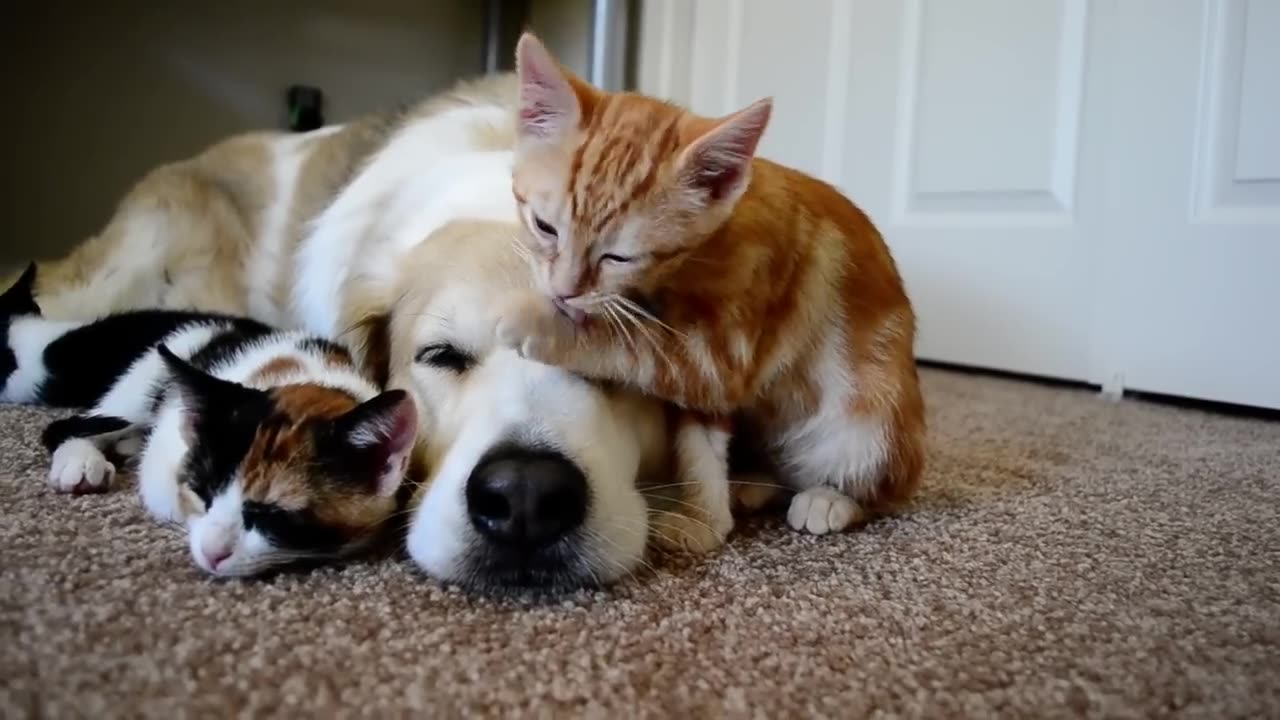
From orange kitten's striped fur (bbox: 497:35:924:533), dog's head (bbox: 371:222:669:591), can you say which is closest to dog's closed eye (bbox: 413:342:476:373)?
dog's head (bbox: 371:222:669:591)

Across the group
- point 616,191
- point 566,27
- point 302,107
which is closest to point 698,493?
point 616,191

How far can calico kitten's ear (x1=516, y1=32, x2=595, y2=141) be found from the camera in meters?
0.94

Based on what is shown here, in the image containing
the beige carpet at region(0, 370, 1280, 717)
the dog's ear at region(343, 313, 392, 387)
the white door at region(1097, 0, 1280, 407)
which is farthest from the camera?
the white door at region(1097, 0, 1280, 407)

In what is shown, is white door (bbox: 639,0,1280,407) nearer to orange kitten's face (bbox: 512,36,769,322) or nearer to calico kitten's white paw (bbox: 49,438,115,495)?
orange kitten's face (bbox: 512,36,769,322)

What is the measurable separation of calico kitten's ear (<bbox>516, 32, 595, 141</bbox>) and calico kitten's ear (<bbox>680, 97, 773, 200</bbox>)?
0.15m

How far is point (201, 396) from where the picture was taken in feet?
2.77

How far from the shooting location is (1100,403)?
1993mm

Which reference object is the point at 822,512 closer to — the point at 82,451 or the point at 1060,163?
the point at 82,451

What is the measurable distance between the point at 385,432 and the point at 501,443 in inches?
4.4

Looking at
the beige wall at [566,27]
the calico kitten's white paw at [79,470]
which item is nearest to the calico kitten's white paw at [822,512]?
the calico kitten's white paw at [79,470]

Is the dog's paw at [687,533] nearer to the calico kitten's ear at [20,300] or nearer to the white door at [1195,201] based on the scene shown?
the calico kitten's ear at [20,300]

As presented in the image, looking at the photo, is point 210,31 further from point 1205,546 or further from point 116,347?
point 1205,546

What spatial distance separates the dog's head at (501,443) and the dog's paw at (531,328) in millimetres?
44

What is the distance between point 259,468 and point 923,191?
1990mm
